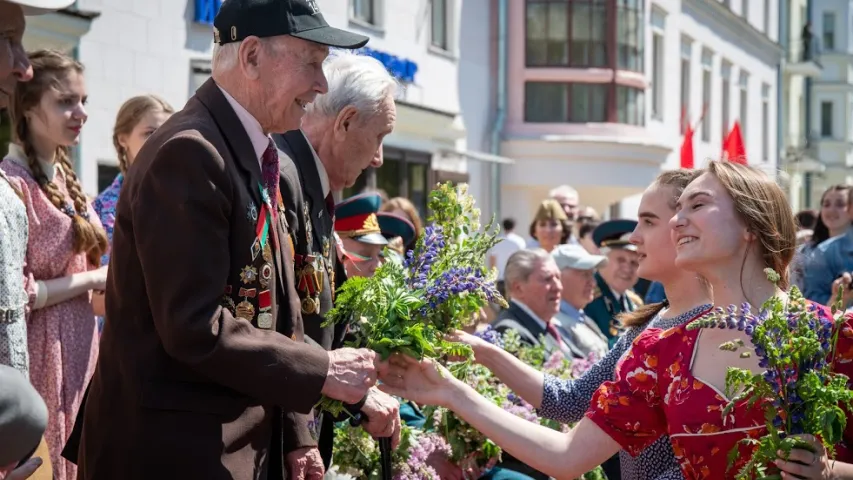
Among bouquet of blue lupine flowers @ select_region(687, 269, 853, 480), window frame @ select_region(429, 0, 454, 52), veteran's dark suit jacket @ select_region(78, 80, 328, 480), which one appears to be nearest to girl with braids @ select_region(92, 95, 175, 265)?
veteran's dark suit jacket @ select_region(78, 80, 328, 480)

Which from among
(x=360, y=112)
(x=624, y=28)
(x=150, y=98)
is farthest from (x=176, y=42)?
(x=624, y=28)

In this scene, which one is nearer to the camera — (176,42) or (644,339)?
(644,339)

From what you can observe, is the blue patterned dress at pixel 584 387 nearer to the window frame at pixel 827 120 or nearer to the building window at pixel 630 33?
the building window at pixel 630 33

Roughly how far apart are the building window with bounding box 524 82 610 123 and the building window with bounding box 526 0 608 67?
411 millimetres

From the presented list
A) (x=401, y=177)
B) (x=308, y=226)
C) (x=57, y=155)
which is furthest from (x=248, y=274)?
(x=401, y=177)

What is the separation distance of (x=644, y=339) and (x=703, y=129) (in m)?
27.7

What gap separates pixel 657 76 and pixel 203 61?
16194mm

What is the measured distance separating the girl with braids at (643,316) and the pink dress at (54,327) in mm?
1461

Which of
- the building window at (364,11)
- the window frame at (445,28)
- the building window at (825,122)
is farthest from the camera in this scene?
the building window at (825,122)

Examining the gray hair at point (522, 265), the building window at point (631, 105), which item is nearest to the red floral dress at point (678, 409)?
the gray hair at point (522, 265)

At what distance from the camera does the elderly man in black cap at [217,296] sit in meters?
2.74

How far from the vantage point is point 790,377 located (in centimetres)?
279

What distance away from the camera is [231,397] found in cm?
288

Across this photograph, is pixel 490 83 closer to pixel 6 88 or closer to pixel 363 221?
pixel 363 221
